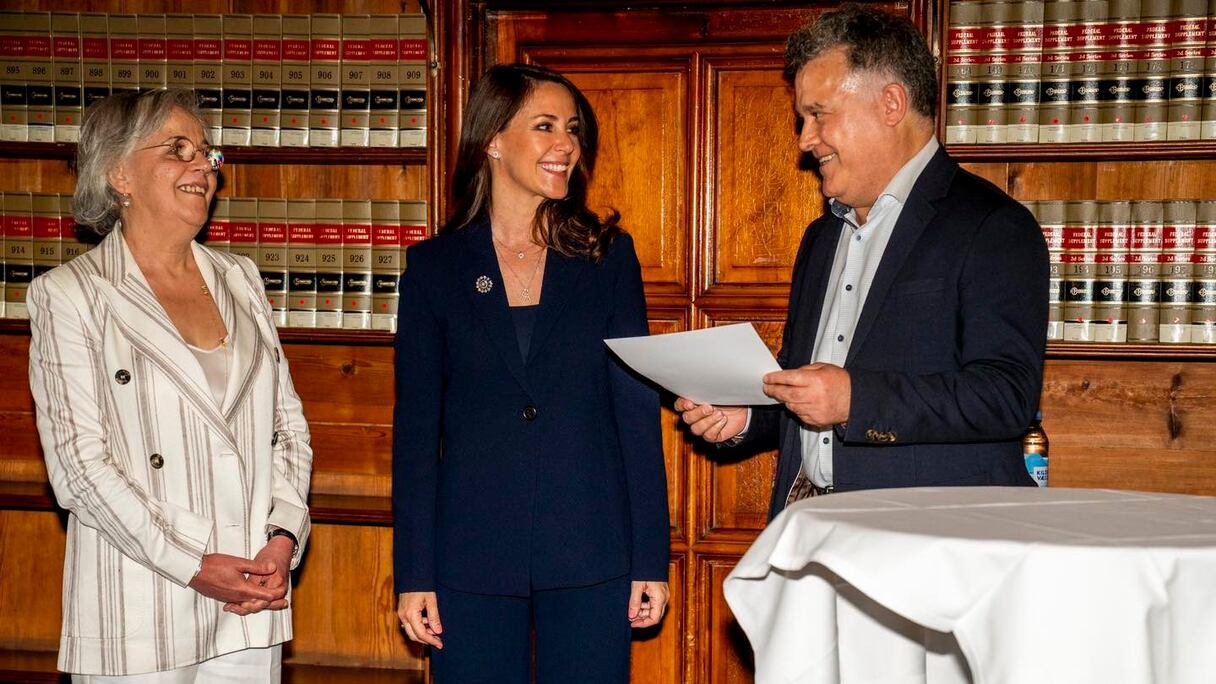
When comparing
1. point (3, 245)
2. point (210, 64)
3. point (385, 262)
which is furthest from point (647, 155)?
point (3, 245)

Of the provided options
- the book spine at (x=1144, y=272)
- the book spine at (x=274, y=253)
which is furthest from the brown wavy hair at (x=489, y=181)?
the book spine at (x=1144, y=272)

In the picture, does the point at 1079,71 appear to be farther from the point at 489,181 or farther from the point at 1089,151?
the point at 489,181

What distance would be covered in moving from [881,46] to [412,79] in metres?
1.32

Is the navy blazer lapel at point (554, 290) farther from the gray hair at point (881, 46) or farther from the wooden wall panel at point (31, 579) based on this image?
the wooden wall panel at point (31, 579)

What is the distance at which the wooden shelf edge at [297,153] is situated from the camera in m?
2.92

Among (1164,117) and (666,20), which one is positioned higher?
(666,20)

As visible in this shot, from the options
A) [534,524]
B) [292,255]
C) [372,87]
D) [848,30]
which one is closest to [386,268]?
[292,255]

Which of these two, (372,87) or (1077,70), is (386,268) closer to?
(372,87)

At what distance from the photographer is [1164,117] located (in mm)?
2674

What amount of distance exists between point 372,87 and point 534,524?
1406 mm

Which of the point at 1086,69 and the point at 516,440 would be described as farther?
the point at 1086,69

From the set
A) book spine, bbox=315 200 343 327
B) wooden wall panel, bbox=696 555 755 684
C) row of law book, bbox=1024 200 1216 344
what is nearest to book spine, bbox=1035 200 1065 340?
row of law book, bbox=1024 200 1216 344

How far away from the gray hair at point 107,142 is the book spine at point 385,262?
827mm

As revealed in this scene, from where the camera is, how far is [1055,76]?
8.90 feet
